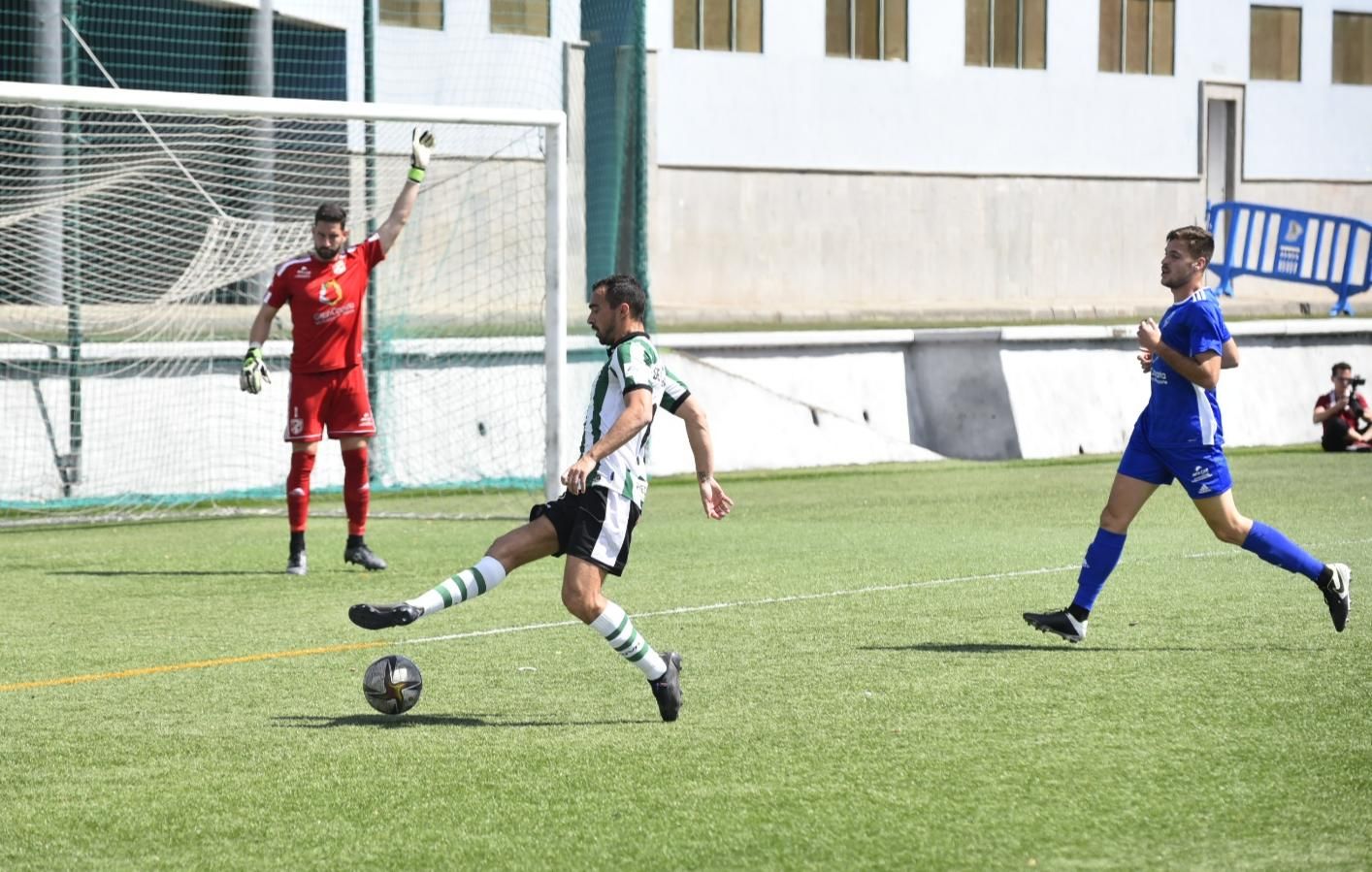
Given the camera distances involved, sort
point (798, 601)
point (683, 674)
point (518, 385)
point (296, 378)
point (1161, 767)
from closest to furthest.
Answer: point (1161, 767)
point (683, 674)
point (798, 601)
point (296, 378)
point (518, 385)

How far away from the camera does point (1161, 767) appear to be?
20.2ft

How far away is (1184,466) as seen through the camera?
28.1 ft

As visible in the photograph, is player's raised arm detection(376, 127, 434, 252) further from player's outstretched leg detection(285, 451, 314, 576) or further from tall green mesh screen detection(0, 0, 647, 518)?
tall green mesh screen detection(0, 0, 647, 518)

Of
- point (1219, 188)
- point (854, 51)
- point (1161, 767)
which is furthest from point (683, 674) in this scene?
point (1219, 188)

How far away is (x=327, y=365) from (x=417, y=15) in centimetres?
1045

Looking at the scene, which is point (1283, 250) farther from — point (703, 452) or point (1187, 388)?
point (703, 452)

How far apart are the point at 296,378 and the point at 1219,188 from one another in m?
38.8

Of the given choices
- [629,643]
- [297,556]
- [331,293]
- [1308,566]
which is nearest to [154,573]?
[297,556]

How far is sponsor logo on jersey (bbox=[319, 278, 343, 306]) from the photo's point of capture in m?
12.0

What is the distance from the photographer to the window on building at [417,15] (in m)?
21.0

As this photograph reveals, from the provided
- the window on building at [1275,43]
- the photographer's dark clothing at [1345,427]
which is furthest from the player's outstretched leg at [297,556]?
the window on building at [1275,43]

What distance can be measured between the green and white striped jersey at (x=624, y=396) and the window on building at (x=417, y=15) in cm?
1390

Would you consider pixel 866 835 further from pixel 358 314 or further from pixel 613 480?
pixel 358 314

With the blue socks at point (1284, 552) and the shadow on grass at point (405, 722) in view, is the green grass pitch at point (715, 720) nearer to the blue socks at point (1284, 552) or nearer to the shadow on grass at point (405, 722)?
the shadow on grass at point (405, 722)
